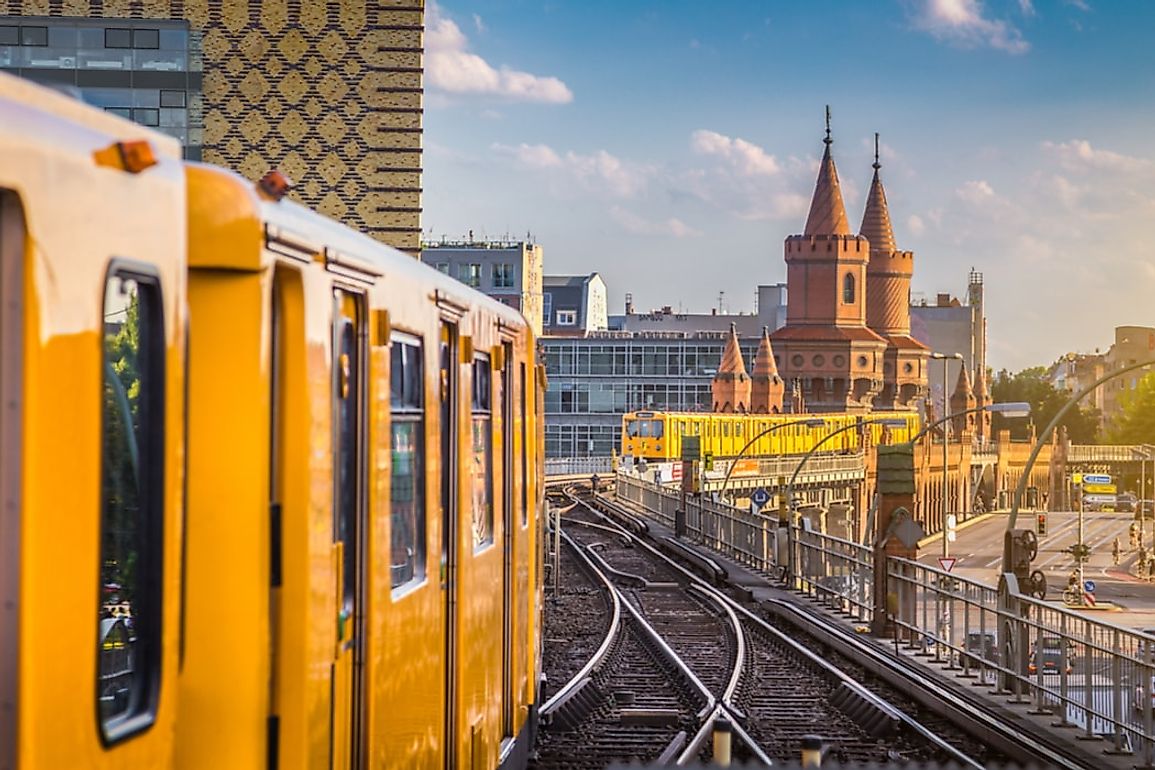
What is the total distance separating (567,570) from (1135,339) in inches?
6752

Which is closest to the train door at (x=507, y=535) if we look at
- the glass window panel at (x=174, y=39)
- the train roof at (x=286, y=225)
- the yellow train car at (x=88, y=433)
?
the train roof at (x=286, y=225)

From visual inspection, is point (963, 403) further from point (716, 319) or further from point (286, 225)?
point (286, 225)

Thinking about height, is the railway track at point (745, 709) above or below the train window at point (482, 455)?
below

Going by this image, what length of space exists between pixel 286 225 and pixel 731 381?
4657 inches

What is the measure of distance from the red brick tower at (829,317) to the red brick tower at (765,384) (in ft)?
46.6

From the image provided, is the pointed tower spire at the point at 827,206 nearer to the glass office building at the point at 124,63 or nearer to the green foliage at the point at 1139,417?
the green foliage at the point at 1139,417

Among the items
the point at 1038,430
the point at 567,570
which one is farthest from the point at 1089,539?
the point at 567,570

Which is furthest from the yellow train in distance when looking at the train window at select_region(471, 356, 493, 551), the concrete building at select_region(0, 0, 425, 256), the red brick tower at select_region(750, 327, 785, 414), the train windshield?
the train window at select_region(471, 356, 493, 551)

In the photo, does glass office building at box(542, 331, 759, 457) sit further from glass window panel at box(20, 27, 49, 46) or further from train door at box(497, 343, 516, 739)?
train door at box(497, 343, 516, 739)

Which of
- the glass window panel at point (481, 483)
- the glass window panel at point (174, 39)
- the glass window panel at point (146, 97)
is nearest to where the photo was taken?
the glass window panel at point (481, 483)

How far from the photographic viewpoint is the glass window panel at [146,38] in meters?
31.4

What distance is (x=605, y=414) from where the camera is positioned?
123 m

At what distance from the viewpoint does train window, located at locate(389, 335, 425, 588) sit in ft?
22.6

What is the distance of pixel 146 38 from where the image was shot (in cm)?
3144
